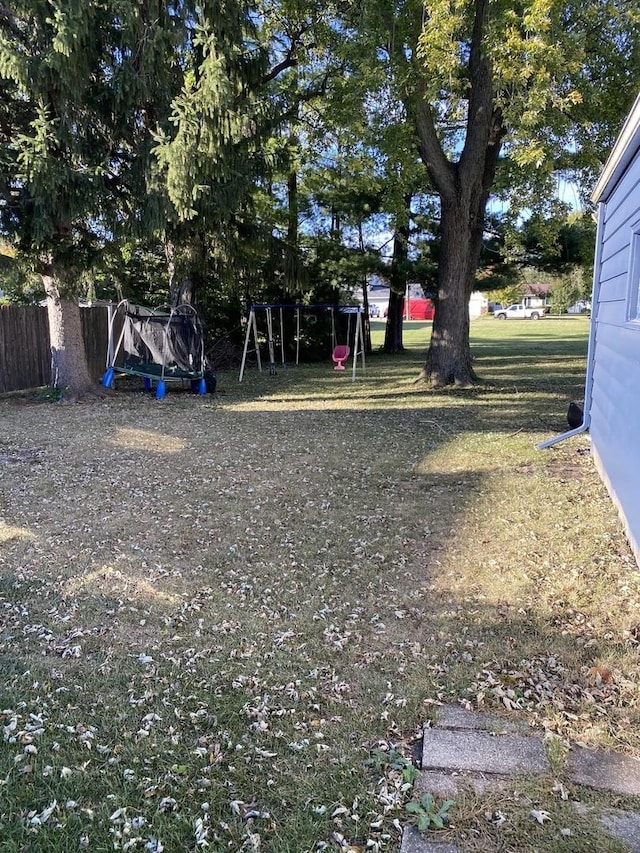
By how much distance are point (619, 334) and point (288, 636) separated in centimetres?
369

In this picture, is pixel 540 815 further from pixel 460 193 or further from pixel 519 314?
pixel 519 314

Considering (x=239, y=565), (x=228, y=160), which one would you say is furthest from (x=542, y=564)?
(x=228, y=160)

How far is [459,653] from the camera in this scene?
281cm

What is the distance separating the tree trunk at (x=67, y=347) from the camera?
9.88 m

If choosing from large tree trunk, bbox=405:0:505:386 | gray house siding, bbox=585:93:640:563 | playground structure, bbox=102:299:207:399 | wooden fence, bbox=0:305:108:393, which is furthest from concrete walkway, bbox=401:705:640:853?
wooden fence, bbox=0:305:108:393

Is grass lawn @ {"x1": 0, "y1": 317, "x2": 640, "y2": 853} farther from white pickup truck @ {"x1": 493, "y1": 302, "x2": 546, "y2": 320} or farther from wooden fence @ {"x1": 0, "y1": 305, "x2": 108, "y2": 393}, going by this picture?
white pickup truck @ {"x1": 493, "y1": 302, "x2": 546, "y2": 320}

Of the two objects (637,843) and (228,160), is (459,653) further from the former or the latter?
(228,160)

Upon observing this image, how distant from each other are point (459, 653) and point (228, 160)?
8.39 m

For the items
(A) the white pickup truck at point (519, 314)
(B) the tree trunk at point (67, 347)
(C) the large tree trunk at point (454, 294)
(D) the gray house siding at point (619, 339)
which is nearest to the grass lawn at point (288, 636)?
(D) the gray house siding at point (619, 339)

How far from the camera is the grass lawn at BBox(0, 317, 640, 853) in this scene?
1927 mm

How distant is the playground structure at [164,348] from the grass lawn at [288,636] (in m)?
4.31

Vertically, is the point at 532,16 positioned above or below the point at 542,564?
above

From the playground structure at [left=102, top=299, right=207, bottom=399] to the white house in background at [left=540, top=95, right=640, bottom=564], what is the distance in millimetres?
6400

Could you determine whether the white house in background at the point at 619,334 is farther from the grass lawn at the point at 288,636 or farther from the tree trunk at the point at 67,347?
the tree trunk at the point at 67,347
